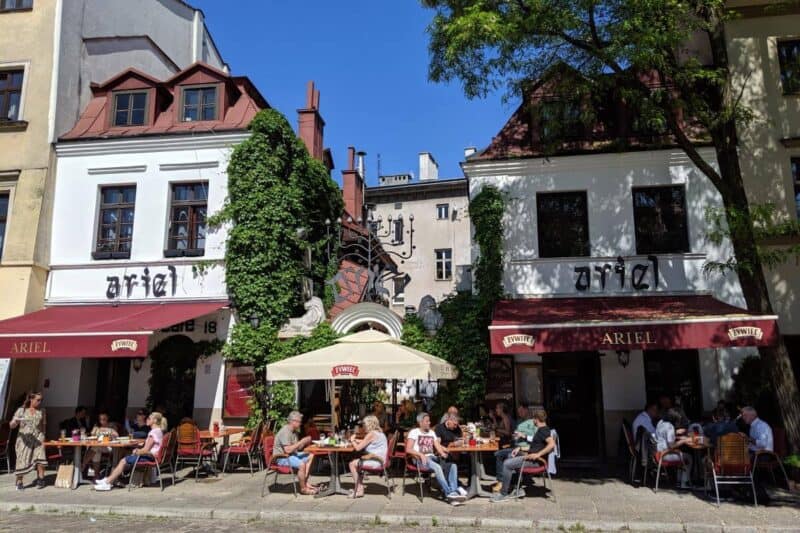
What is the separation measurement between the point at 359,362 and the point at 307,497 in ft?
7.50

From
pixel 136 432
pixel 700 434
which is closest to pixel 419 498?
pixel 700 434

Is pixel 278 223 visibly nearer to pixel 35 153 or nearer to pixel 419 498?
pixel 35 153

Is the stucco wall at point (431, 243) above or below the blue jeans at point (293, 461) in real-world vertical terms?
above

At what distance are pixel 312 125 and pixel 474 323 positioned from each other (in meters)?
9.18

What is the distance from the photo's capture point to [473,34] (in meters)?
9.47

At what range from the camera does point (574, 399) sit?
519 inches

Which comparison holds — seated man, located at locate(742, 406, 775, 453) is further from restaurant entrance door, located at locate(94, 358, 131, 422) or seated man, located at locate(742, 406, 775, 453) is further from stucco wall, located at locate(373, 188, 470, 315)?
stucco wall, located at locate(373, 188, 470, 315)

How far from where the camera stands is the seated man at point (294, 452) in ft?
31.6

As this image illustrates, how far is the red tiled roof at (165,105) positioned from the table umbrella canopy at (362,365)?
7.20 metres

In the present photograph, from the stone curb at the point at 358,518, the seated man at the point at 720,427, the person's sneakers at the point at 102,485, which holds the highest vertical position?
the seated man at the point at 720,427

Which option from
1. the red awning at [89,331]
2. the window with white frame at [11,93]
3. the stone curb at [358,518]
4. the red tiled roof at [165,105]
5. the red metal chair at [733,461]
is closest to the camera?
the stone curb at [358,518]

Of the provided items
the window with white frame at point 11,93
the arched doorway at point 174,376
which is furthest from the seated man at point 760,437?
the window with white frame at point 11,93

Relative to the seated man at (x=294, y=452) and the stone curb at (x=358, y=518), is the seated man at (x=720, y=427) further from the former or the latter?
the seated man at (x=294, y=452)

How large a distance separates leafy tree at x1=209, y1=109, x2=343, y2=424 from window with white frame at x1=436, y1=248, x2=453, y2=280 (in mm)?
21813
